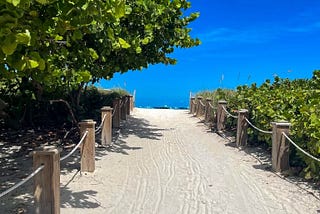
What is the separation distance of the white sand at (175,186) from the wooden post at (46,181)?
1069 millimetres

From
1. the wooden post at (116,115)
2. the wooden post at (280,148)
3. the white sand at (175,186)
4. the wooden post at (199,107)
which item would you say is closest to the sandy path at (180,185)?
the white sand at (175,186)

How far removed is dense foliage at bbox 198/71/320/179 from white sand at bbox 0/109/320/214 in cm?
62

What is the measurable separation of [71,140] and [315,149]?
7.04 m

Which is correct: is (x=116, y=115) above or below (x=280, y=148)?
above

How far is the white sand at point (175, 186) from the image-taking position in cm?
573

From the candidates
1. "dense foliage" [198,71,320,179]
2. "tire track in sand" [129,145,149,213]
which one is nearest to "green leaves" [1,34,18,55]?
"tire track in sand" [129,145,149,213]

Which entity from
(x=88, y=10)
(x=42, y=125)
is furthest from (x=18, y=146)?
(x=88, y=10)

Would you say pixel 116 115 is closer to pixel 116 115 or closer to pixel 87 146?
pixel 116 115

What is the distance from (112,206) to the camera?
5.78 meters

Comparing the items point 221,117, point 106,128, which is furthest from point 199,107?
point 106,128

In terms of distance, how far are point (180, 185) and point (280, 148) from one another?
2118 millimetres

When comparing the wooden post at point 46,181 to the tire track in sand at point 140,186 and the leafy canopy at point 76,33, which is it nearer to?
the leafy canopy at point 76,33

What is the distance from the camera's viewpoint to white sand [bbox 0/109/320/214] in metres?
5.73

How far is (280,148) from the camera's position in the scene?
7602mm
